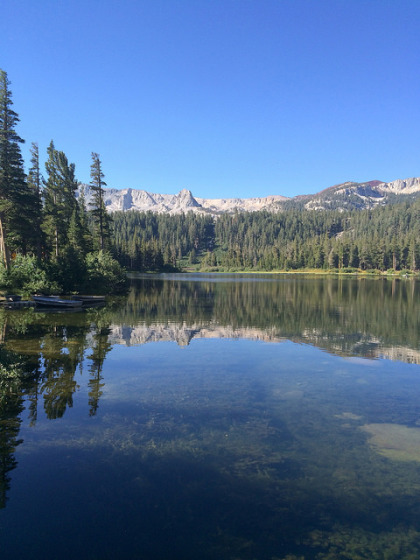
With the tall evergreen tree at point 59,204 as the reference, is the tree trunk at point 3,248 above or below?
below

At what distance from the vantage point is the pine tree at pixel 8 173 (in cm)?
4306

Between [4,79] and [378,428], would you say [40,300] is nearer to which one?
[4,79]

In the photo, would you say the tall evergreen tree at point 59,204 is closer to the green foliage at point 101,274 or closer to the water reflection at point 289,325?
the green foliage at point 101,274

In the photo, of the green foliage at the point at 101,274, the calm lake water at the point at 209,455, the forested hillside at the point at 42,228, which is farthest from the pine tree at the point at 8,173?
the calm lake water at the point at 209,455

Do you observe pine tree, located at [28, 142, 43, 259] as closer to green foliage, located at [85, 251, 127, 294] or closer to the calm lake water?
green foliage, located at [85, 251, 127, 294]

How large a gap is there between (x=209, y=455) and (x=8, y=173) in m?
44.3

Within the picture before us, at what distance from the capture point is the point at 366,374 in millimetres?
18047

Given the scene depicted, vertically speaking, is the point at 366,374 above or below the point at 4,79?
below

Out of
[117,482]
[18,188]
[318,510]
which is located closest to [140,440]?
[117,482]

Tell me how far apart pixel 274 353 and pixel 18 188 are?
3858cm

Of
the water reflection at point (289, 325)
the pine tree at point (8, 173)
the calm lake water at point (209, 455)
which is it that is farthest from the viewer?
the pine tree at point (8, 173)

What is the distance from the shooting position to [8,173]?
43250 millimetres

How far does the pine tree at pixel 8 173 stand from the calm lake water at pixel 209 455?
26463 mm

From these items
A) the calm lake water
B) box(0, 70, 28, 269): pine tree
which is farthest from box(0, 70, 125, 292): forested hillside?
the calm lake water
